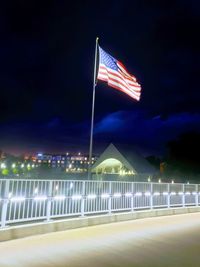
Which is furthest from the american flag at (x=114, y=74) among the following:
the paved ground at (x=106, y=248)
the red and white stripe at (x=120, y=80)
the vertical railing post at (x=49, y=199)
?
the paved ground at (x=106, y=248)

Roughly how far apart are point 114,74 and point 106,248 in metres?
12.1

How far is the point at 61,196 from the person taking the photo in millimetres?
10820

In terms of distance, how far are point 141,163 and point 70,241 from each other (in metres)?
41.7

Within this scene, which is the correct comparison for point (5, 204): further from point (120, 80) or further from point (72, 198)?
point (120, 80)

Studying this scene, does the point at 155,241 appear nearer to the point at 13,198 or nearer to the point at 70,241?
the point at 70,241

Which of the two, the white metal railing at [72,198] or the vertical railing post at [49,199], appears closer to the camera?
the white metal railing at [72,198]

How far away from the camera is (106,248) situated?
8.00 m

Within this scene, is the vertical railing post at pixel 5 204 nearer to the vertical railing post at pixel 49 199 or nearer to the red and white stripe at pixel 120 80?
the vertical railing post at pixel 49 199

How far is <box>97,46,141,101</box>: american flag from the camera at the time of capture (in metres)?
18.1

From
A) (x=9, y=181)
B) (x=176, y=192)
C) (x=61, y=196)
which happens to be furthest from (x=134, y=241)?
(x=176, y=192)

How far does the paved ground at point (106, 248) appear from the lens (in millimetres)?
6696

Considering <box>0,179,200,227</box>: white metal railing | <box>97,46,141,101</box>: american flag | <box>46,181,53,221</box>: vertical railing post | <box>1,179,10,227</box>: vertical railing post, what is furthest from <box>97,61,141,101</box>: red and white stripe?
<box>1,179,10,227</box>: vertical railing post

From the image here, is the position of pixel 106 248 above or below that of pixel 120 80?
below

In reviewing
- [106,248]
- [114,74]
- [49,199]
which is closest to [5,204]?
[49,199]
